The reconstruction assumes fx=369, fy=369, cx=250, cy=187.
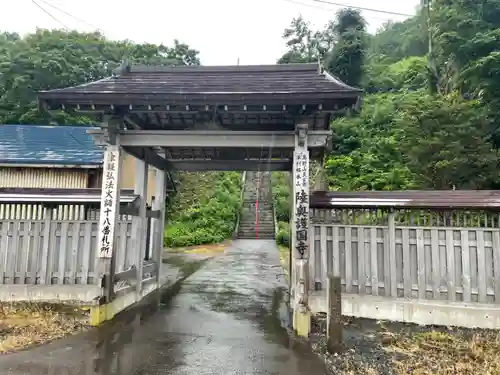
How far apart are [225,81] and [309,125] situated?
2218 millimetres

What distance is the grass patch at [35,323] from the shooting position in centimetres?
564

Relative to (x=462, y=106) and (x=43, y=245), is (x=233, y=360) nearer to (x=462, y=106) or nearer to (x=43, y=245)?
(x=43, y=245)

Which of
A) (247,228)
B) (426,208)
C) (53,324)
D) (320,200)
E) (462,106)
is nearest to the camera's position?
(53,324)

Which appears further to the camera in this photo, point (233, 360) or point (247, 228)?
point (247, 228)

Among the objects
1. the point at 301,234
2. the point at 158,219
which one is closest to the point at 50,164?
the point at 158,219

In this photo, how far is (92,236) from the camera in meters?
8.26

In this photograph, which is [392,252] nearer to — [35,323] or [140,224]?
[140,224]

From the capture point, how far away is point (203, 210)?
24859mm

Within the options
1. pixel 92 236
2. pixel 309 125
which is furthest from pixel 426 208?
pixel 92 236

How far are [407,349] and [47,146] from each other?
15.5 m

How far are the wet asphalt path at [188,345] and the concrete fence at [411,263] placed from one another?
1.65 meters

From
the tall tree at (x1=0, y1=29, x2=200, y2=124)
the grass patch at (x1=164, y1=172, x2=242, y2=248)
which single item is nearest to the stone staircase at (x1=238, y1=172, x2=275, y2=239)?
the grass patch at (x1=164, y1=172, x2=242, y2=248)

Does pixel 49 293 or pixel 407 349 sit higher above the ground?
pixel 49 293

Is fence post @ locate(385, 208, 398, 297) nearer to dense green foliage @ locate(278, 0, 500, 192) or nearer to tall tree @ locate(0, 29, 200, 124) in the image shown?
dense green foliage @ locate(278, 0, 500, 192)
